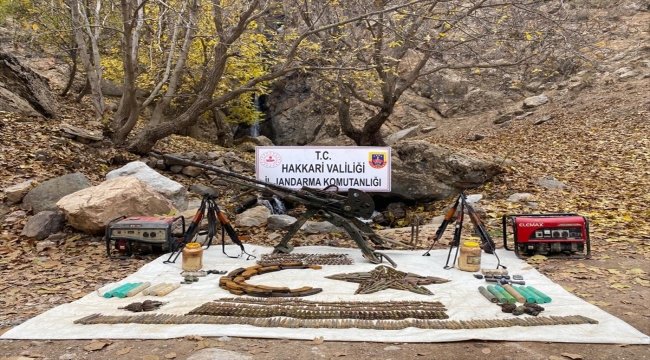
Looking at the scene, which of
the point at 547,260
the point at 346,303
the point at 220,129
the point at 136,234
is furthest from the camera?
the point at 220,129

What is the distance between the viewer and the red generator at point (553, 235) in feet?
18.5

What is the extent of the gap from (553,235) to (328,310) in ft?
11.7

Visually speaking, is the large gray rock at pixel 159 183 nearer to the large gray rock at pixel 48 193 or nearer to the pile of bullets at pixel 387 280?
the large gray rock at pixel 48 193

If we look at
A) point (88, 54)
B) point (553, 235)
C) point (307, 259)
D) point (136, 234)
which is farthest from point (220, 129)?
point (553, 235)

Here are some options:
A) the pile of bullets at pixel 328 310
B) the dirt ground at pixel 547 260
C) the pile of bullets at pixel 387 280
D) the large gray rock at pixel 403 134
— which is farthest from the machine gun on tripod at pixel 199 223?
the large gray rock at pixel 403 134

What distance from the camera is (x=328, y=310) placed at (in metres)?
3.89

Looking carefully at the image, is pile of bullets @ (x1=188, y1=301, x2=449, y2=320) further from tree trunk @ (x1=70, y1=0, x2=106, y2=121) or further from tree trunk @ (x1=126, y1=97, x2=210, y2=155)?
tree trunk @ (x1=70, y1=0, x2=106, y2=121)

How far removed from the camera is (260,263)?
18.5ft

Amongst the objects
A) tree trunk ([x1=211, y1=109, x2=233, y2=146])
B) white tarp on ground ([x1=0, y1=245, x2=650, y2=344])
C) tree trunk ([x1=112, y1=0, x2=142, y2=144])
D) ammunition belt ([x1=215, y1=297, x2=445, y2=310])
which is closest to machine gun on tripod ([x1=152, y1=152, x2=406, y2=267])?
white tarp on ground ([x1=0, y1=245, x2=650, y2=344])

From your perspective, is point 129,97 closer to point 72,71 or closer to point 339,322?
point 72,71

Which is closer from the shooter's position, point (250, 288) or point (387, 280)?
point (250, 288)

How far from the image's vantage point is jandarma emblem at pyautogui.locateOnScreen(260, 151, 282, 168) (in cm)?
658

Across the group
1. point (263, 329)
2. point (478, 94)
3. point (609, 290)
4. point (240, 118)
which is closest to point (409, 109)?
point (478, 94)

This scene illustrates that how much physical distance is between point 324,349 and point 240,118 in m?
15.8
